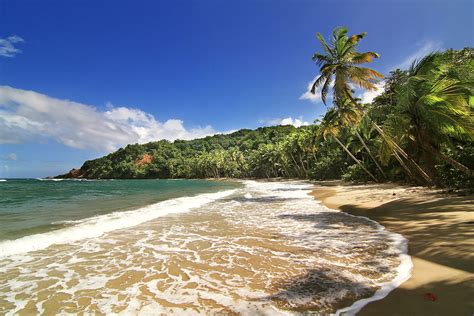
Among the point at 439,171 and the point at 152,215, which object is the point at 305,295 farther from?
the point at 439,171

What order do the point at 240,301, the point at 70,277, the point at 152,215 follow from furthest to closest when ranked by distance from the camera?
the point at 152,215
the point at 70,277
the point at 240,301

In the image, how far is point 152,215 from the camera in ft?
44.9

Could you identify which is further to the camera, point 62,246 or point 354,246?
point 62,246

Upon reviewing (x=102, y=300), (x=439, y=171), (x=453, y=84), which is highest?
(x=453, y=84)

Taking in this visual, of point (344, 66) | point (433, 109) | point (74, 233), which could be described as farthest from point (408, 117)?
point (74, 233)

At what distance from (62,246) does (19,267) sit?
1767 mm

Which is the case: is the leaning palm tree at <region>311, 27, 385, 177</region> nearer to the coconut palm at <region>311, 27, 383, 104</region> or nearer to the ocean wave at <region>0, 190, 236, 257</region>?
the coconut palm at <region>311, 27, 383, 104</region>

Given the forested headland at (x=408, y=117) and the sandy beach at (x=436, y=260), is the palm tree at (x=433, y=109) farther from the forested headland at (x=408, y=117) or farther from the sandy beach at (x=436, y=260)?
the sandy beach at (x=436, y=260)

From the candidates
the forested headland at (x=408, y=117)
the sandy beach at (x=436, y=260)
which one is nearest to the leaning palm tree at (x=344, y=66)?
the forested headland at (x=408, y=117)

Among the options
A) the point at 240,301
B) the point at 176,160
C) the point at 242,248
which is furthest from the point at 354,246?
the point at 176,160

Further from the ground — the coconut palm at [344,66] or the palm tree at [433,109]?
the coconut palm at [344,66]

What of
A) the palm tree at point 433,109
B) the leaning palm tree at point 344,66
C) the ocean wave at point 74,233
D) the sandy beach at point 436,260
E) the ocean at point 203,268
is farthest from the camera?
the leaning palm tree at point 344,66

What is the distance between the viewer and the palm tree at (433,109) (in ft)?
33.9

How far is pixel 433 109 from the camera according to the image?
1088 centimetres
